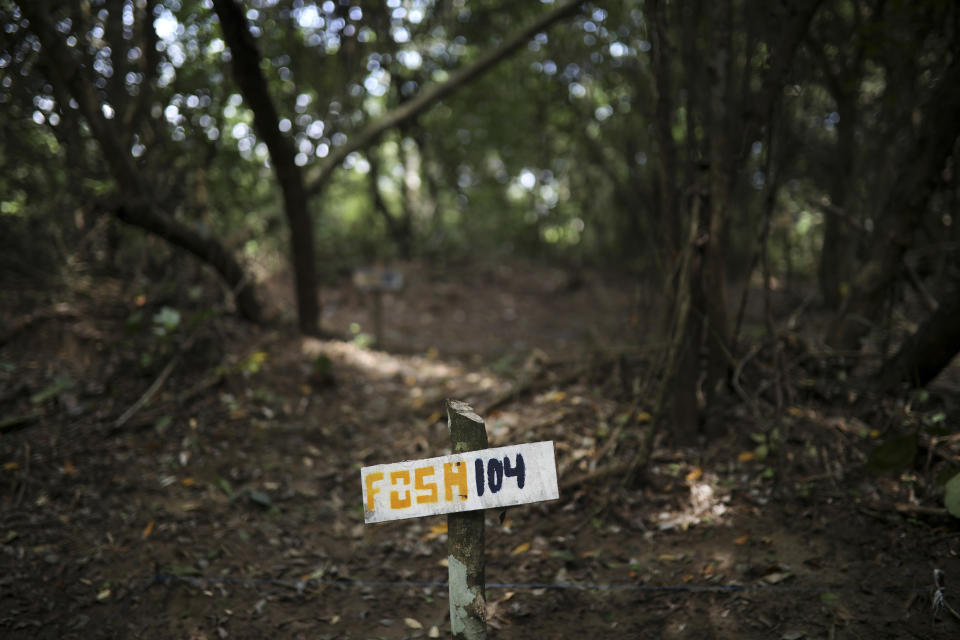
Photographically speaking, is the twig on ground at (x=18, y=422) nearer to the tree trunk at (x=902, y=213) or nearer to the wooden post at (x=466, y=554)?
the wooden post at (x=466, y=554)

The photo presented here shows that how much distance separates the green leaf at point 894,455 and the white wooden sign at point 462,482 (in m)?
2.42

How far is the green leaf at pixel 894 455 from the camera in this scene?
11.9 ft

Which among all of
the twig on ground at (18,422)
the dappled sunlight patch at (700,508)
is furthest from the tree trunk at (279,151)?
the dappled sunlight patch at (700,508)

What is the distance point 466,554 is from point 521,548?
1582 millimetres

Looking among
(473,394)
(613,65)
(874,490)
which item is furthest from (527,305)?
(874,490)

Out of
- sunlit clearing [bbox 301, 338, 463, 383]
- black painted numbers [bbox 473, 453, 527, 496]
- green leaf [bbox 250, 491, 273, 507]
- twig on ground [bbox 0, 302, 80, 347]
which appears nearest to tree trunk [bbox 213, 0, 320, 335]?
sunlit clearing [bbox 301, 338, 463, 383]

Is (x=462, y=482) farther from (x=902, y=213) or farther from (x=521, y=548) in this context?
(x=902, y=213)

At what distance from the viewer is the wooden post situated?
2414mm

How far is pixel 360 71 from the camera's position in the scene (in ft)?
31.9

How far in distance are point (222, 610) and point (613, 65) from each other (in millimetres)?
8965

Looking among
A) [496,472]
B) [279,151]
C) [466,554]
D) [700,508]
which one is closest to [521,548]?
[700,508]

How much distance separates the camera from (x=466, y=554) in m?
2.43

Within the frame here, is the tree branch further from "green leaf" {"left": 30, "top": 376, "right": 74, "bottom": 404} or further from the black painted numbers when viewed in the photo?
the black painted numbers

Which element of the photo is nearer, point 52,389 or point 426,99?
point 52,389
